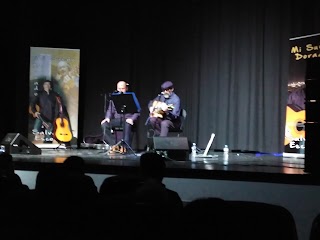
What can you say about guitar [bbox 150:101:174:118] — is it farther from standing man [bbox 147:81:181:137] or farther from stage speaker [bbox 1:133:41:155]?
stage speaker [bbox 1:133:41:155]

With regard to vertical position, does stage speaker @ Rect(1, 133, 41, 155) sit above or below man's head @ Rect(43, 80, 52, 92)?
below

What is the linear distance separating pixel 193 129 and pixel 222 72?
108 cm

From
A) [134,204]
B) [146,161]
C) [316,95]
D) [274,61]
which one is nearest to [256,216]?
[134,204]

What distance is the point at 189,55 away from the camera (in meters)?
7.77

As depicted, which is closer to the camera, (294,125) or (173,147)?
(173,147)

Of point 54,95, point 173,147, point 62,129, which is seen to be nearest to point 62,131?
point 62,129

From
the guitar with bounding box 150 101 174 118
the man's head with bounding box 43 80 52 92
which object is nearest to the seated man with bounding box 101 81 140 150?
the guitar with bounding box 150 101 174 118

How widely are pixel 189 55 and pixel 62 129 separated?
2474mm

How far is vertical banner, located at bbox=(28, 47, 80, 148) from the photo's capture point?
7.61 metres

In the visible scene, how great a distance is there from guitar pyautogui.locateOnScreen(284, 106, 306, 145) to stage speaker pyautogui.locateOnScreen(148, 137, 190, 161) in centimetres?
171

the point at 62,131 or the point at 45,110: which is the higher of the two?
the point at 45,110

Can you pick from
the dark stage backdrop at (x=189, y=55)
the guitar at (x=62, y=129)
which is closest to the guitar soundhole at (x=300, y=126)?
the dark stage backdrop at (x=189, y=55)

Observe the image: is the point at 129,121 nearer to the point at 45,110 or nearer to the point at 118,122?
the point at 118,122

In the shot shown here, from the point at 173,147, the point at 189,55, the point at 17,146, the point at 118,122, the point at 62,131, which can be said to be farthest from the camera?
the point at 189,55
